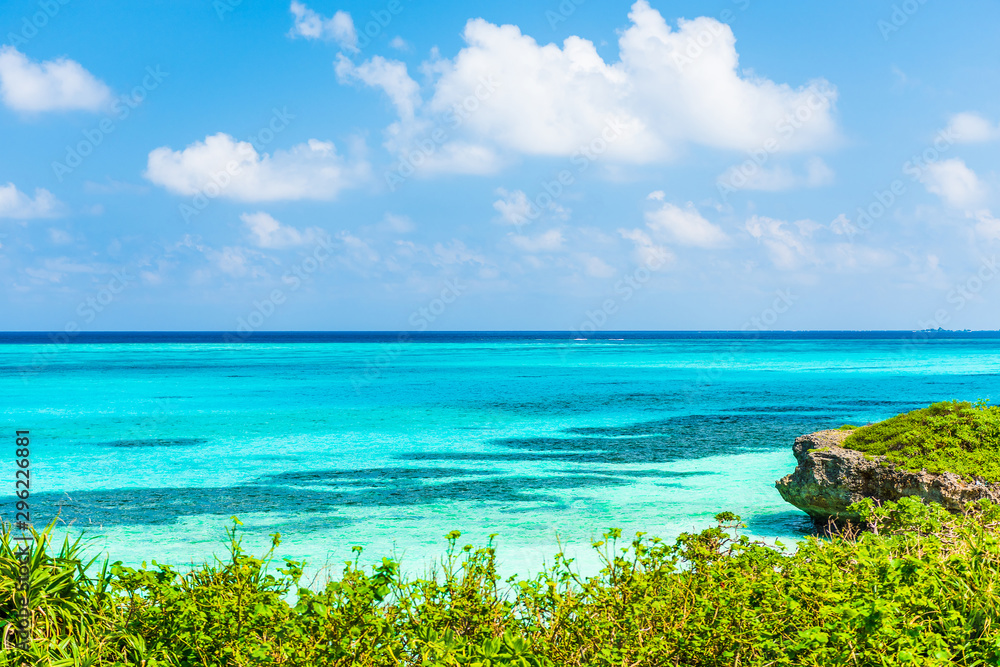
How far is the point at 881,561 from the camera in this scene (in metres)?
4.99

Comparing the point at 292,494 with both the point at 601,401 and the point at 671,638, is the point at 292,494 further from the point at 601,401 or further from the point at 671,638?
the point at 601,401

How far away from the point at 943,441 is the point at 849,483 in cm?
117

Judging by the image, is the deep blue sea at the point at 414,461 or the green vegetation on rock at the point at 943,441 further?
the deep blue sea at the point at 414,461

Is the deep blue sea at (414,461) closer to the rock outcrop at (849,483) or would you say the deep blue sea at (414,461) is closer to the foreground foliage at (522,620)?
the rock outcrop at (849,483)

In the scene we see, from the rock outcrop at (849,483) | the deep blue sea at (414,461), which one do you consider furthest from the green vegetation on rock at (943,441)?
the deep blue sea at (414,461)

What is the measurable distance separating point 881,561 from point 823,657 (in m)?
1.27

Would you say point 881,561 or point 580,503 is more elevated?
point 881,561

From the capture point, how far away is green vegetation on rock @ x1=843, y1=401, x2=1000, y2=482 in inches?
358

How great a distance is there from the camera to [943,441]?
9.54 metres

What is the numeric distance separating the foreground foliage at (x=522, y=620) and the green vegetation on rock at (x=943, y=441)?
457cm

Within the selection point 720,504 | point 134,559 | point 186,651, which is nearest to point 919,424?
point 720,504

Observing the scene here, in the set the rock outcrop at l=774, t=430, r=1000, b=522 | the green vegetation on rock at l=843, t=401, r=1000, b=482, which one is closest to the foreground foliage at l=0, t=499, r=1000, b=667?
the rock outcrop at l=774, t=430, r=1000, b=522

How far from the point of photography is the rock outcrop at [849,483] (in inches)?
348

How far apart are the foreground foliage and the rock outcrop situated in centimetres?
432
